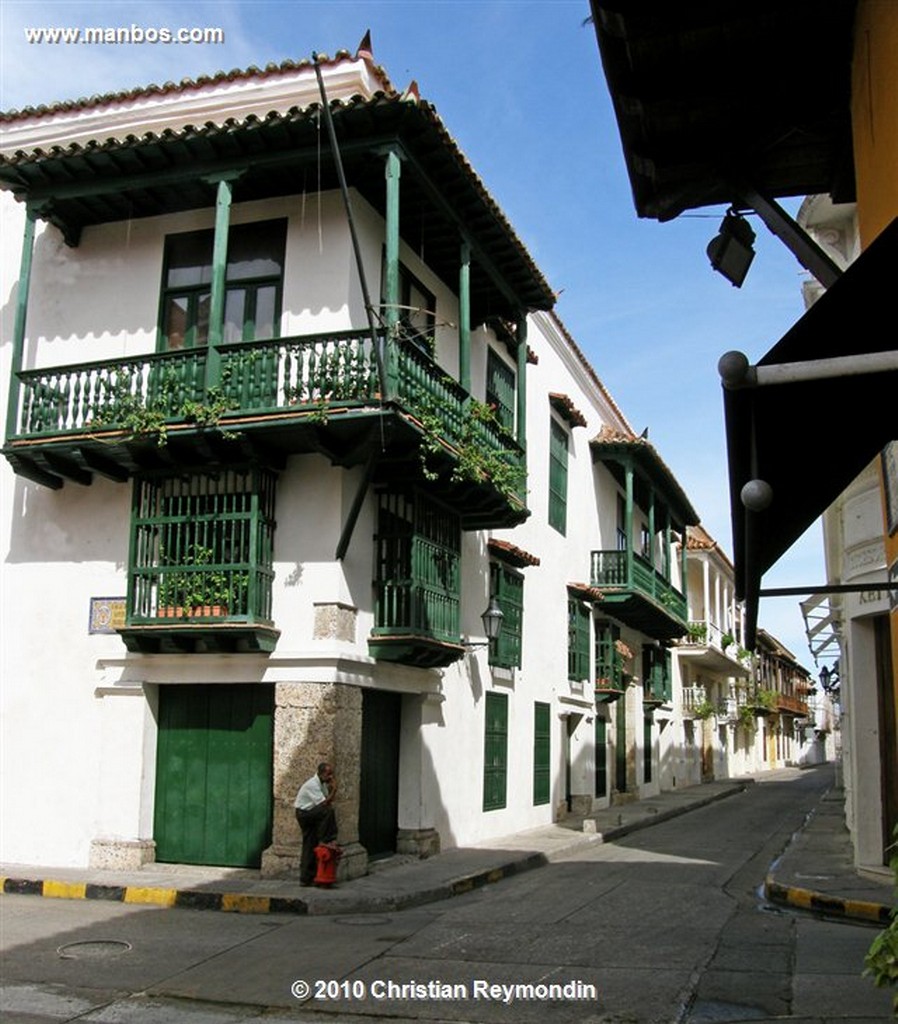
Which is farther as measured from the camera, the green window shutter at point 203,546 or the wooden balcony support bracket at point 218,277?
the wooden balcony support bracket at point 218,277

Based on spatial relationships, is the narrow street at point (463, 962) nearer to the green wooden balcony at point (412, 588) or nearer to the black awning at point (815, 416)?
the green wooden balcony at point (412, 588)

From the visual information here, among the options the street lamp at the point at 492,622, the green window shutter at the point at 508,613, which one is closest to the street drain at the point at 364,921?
the street lamp at the point at 492,622

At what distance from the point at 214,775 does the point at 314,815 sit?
1892mm

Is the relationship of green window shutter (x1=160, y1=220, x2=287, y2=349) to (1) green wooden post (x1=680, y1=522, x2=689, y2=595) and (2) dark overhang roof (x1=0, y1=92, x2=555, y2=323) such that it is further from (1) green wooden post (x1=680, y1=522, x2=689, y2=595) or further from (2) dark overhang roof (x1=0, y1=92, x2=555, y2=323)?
(1) green wooden post (x1=680, y1=522, x2=689, y2=595)

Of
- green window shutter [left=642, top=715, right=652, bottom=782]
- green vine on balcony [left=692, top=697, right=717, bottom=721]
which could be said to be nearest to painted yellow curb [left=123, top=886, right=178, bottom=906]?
green window shutter [left=642, top=715, right=652, bottom=782]

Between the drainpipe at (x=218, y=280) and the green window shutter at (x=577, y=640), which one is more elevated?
the drainpipe at (x=218, y=280)

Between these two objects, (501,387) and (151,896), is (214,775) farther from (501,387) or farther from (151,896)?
(501,387)

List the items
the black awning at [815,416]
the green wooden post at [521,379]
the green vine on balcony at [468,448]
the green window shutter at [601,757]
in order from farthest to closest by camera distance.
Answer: the green window shutter at [601,757] → the green wooden post at [521,379] → the green vine on balcony at [468,448] → the black awning at [815,416]

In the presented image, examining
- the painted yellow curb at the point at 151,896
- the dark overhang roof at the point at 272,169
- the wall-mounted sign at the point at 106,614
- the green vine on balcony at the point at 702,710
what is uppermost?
the dark overhang roof at the point at 272,169

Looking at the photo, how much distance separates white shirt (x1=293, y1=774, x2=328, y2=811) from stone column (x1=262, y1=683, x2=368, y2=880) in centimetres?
41

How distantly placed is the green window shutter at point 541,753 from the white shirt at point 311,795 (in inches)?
321

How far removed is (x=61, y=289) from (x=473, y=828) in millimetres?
9219

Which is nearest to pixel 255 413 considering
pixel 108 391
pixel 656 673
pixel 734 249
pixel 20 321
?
pixel 108 391

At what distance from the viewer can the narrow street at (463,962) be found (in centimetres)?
686
